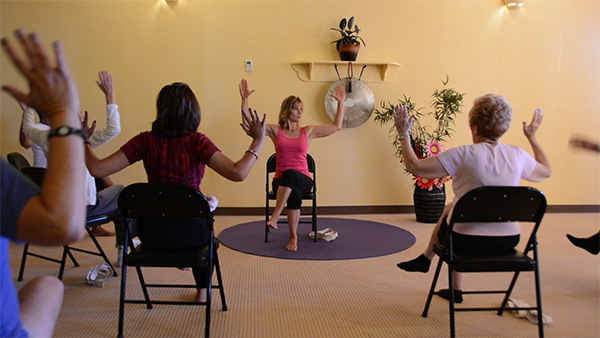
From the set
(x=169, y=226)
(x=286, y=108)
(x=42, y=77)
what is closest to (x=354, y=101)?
(x=286, y=108)

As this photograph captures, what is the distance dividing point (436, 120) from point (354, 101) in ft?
3.48

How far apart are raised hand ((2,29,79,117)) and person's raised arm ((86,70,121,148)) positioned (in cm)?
166

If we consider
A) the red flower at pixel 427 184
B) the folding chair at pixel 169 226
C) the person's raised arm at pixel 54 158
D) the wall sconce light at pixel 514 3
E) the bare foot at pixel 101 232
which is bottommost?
the bare foot at pixel 101 232

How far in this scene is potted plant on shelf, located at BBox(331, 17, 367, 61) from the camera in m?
5.10

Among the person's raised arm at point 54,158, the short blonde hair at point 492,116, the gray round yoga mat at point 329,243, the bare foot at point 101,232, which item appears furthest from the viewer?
the bare foot at point 101,232

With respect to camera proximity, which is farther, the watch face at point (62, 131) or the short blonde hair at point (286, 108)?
the short blonde hair at point (286, 108)

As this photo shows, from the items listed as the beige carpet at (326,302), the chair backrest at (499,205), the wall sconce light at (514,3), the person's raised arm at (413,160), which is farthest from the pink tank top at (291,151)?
the wall sconce light at (514,3)

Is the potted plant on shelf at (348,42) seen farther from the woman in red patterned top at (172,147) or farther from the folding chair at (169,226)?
the folding chair at (169,226)

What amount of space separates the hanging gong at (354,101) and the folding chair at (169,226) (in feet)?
10.9

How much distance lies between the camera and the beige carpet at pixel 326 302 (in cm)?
221

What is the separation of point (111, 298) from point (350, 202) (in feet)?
11.0

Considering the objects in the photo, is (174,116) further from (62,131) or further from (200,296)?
(62,131)

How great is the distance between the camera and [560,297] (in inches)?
106

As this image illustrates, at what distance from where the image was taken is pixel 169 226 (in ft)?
6.93
